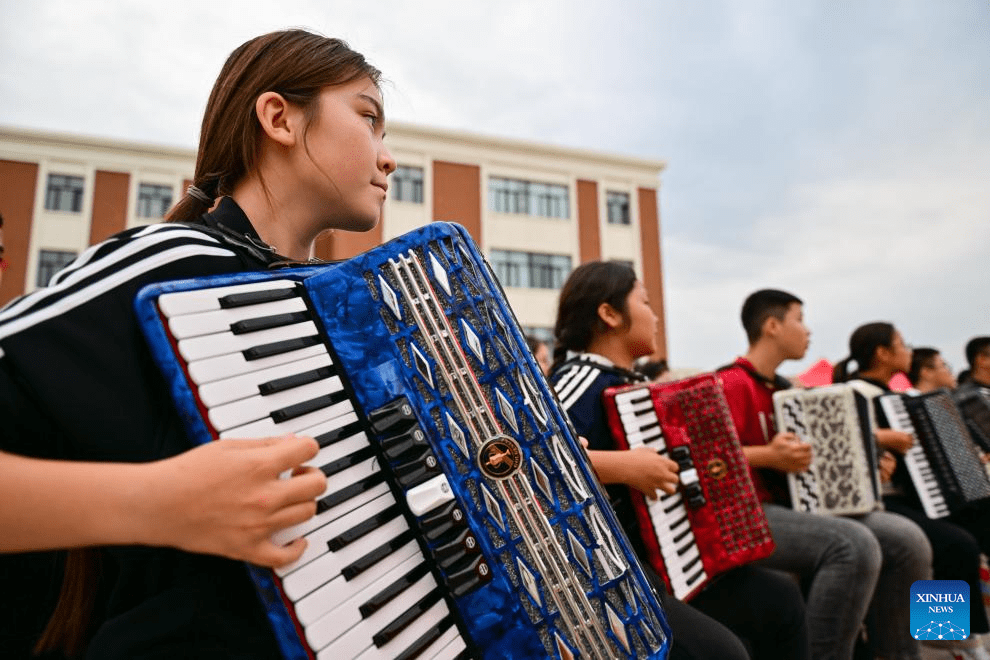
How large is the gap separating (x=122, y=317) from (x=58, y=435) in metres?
0.17

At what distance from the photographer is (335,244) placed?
16906mm

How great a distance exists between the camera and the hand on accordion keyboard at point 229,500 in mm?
755

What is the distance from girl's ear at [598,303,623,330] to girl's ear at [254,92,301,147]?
5.41 ft

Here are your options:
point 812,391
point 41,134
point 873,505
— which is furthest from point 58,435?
point 41,134

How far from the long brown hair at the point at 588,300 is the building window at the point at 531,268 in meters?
15.5

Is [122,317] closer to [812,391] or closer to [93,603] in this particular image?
[93,603]

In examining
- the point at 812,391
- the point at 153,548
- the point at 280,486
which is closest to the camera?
the point at 280,486

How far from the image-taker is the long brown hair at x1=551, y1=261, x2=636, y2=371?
2645 mm

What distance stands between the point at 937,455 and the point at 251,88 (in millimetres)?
4271

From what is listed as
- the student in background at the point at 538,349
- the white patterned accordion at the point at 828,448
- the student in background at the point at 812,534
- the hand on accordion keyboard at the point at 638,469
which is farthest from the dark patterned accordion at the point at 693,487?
the white patterned accordion at the point at 828,448

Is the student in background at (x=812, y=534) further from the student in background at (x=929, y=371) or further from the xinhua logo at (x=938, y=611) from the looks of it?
the student in background at (x=929, y=371)

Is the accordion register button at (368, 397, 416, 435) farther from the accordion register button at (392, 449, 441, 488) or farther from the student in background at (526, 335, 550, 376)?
the student in background at (526, 335, 550, 376)

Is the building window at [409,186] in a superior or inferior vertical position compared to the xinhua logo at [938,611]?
superior

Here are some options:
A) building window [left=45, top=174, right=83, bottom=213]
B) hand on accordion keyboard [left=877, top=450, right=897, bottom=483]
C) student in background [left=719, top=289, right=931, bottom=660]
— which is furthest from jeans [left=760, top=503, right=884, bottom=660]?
building window [left=45, top=174, right=83, bottom=213]
